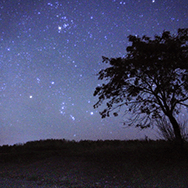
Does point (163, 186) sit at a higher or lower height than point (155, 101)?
lower

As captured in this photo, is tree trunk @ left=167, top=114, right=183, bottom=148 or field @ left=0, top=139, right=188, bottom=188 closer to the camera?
field @ left=0, top=139, right=188, bottom=188

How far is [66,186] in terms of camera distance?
615 centimetres

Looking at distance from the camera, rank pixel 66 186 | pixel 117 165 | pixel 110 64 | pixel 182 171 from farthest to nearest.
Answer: pixel 110 64
pixel 117 165
pixel 182 171
pixel 66 186

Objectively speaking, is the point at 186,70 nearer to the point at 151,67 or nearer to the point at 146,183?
the point at 151,67

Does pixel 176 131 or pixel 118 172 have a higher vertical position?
pixel 176 131

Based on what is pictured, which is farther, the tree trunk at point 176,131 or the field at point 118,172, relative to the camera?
the tree trunk at point 176,131

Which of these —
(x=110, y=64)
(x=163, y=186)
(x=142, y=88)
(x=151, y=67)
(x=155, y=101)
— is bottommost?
(x=163, y=186)

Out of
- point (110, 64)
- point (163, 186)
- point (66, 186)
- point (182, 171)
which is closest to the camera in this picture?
point (163, 186)

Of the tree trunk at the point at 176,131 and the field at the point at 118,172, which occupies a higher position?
the tree trunk at the point at 176,131

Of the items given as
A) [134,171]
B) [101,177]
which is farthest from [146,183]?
[101,177]

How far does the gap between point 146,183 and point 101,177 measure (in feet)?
5.70

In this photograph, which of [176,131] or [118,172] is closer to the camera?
[118,172]

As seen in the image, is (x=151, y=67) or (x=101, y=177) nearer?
(x=101, y=177)

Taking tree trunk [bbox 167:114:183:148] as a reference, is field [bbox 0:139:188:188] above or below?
below
